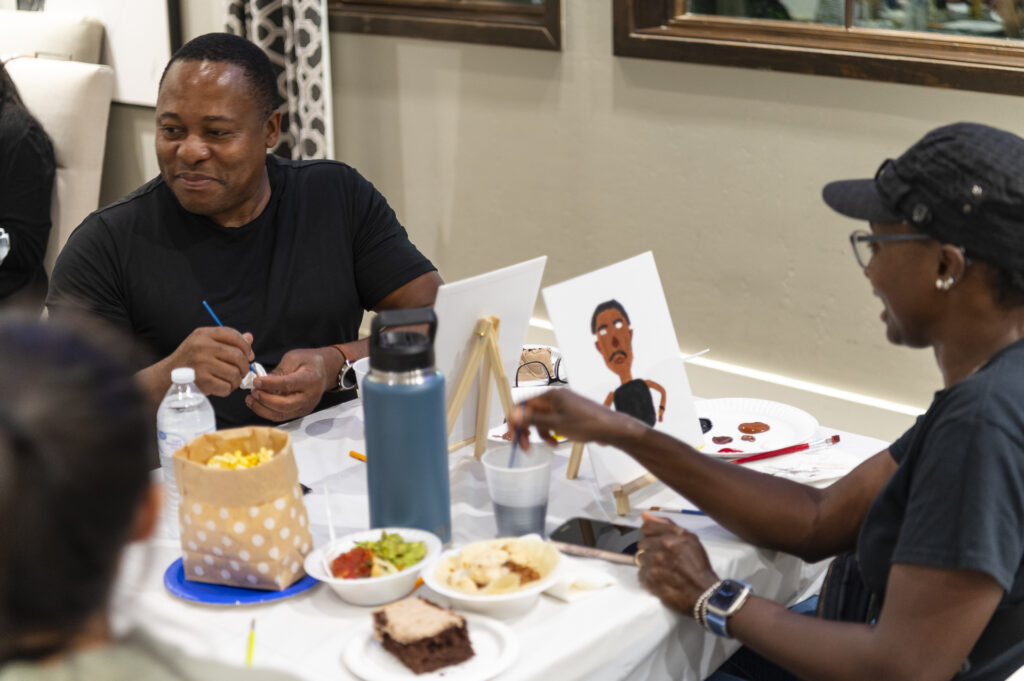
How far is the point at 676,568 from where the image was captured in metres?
1.40

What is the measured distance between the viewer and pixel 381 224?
7.75ft

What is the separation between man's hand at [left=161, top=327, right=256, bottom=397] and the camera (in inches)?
70.4

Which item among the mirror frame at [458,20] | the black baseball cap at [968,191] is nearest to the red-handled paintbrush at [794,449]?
the black baseball cap at [968,191]

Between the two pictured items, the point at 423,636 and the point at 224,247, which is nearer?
the point at 423,636

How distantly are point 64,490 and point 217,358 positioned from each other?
1121 mm

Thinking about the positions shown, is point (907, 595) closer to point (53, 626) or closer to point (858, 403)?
point (53, 626)

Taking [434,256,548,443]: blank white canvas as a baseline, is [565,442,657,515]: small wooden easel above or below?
below

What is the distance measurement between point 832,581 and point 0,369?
45.6 inches

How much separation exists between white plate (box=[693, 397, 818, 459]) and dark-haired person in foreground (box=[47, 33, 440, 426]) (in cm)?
68

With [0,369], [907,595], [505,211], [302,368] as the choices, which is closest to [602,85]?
[505,211]

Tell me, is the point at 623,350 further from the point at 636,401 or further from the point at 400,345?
the point at 400,345

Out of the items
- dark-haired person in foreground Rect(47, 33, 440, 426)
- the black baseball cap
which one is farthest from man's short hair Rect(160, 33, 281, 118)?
the black baseball cap

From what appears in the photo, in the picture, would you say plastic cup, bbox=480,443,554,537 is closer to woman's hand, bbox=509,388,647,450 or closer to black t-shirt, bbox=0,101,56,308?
woman's hand, bbox=509,388,647,450

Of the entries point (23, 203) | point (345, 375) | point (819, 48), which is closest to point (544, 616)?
point (345, 375)
